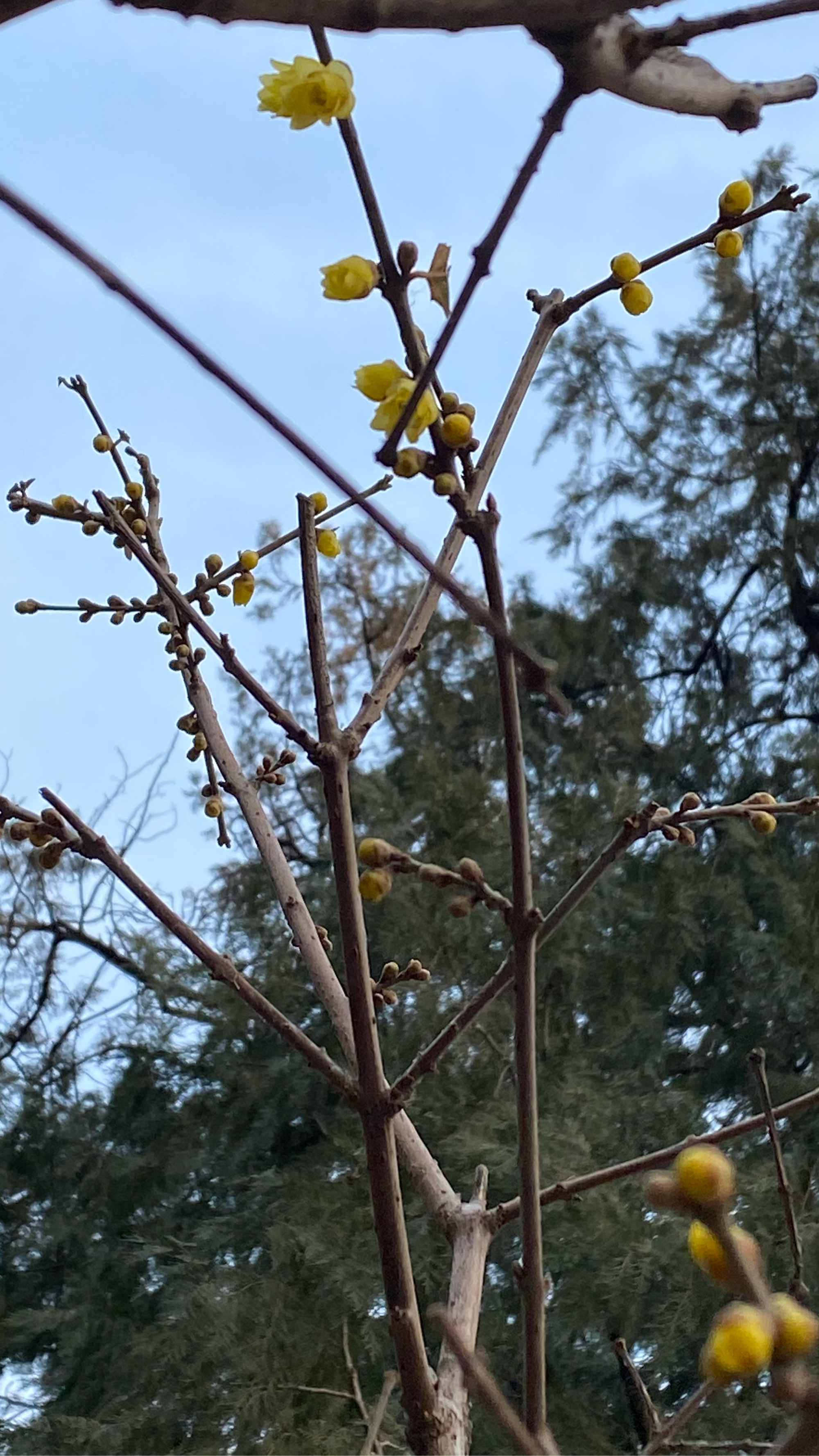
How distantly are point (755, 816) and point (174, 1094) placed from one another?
4.07 ft

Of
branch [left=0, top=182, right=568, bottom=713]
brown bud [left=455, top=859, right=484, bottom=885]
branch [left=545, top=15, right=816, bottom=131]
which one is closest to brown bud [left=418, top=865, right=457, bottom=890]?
brown bud [left=455, top=859, right=484, bottom=885]

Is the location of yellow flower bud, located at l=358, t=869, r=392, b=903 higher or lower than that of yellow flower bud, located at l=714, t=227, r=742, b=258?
lower

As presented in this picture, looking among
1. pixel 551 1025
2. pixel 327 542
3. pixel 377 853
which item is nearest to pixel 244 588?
pixel 327 542

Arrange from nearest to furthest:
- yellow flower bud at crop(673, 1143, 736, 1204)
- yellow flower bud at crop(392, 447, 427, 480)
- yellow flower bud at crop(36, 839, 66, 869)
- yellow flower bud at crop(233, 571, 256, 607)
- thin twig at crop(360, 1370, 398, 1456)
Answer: yellow flower bud at crop(673, 1143, 736, 1204), yellow flower bud at crop(392, 447, 427, 480), thin twig at crop(360, 1370, 398, 1456), yellow flower bud at crop(36, 839, 66, 869), yellow flower bud at crop(233, 571, 256, 607)

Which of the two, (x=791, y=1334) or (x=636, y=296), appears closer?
(x=791, y=1334)

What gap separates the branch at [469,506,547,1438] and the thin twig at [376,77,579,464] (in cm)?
4

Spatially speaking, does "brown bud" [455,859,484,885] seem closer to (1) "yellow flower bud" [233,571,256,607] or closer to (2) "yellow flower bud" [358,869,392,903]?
(2) "yellow flower bud" [358,869,392,903]

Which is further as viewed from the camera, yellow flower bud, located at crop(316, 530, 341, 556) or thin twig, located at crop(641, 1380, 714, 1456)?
yellow flower bud, located at crop(316, 530, 341, 556)

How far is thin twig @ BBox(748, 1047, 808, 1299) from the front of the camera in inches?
15.5

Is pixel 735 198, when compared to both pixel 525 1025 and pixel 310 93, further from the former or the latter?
pixel 525 1025

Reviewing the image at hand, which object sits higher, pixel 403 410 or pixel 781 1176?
pixel 403 410

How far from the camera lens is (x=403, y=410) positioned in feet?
0.99

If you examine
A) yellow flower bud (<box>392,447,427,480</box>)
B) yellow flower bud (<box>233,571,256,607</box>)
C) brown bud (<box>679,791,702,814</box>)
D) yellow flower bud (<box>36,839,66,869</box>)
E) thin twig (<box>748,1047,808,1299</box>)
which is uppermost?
yellow flower bud (<box>233,571,256,607</box>)

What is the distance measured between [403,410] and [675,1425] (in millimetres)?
366
